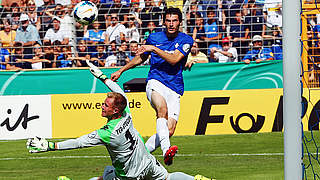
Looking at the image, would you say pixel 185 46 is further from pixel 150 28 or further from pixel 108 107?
pixel 150 28

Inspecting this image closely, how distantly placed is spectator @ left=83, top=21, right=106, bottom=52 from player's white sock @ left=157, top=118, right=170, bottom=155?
9.07 meters

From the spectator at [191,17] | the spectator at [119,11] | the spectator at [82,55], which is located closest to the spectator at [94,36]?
the spectator at [82,55]

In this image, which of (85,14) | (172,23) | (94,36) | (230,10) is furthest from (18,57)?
(172,23)

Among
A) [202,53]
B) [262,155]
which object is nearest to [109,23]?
[202,53]

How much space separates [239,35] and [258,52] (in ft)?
2.32

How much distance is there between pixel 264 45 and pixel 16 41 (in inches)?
282

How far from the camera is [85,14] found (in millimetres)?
11336

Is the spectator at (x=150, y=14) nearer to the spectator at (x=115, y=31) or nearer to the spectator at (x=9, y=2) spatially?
the spectator at (x=115, y=31)

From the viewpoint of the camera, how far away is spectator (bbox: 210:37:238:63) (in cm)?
1730

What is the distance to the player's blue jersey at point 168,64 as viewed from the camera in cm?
991

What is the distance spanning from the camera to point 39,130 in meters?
16.2

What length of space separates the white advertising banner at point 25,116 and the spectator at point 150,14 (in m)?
3.54

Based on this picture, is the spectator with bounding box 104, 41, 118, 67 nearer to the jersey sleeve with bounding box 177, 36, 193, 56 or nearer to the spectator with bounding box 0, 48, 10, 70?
the spectator with bounding box 0, 48, 10, 70

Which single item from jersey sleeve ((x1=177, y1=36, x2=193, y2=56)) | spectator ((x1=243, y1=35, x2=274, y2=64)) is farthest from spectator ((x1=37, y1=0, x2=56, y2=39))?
jersey sleeve ((x1=177, y1=36, x2=193, y2=56))
